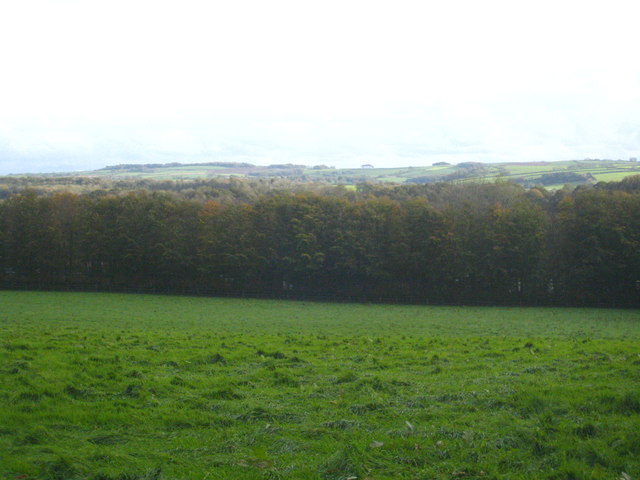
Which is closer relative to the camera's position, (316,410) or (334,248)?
(316,410)

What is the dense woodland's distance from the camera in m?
56.6

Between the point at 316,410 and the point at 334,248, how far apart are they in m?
51.2

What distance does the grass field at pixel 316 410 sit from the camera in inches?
279

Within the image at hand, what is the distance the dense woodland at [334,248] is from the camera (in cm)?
5662

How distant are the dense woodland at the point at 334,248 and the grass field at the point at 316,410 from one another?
4216 centimetres

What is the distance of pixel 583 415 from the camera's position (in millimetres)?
8766

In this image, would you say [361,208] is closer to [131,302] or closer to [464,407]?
[131,302]

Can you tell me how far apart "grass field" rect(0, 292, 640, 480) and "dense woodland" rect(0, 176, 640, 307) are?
42.2 m

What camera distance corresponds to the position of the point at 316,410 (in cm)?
967

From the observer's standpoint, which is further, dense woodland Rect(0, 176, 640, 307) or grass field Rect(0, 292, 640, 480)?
dense woodland Rect(0, 176, 640, 307)

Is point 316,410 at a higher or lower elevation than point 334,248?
higher

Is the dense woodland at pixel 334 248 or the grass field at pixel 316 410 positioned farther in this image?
the dense woodland at pixel 334 248

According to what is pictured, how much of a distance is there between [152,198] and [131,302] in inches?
853

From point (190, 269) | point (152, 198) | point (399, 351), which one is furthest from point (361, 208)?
point (399, 351)
